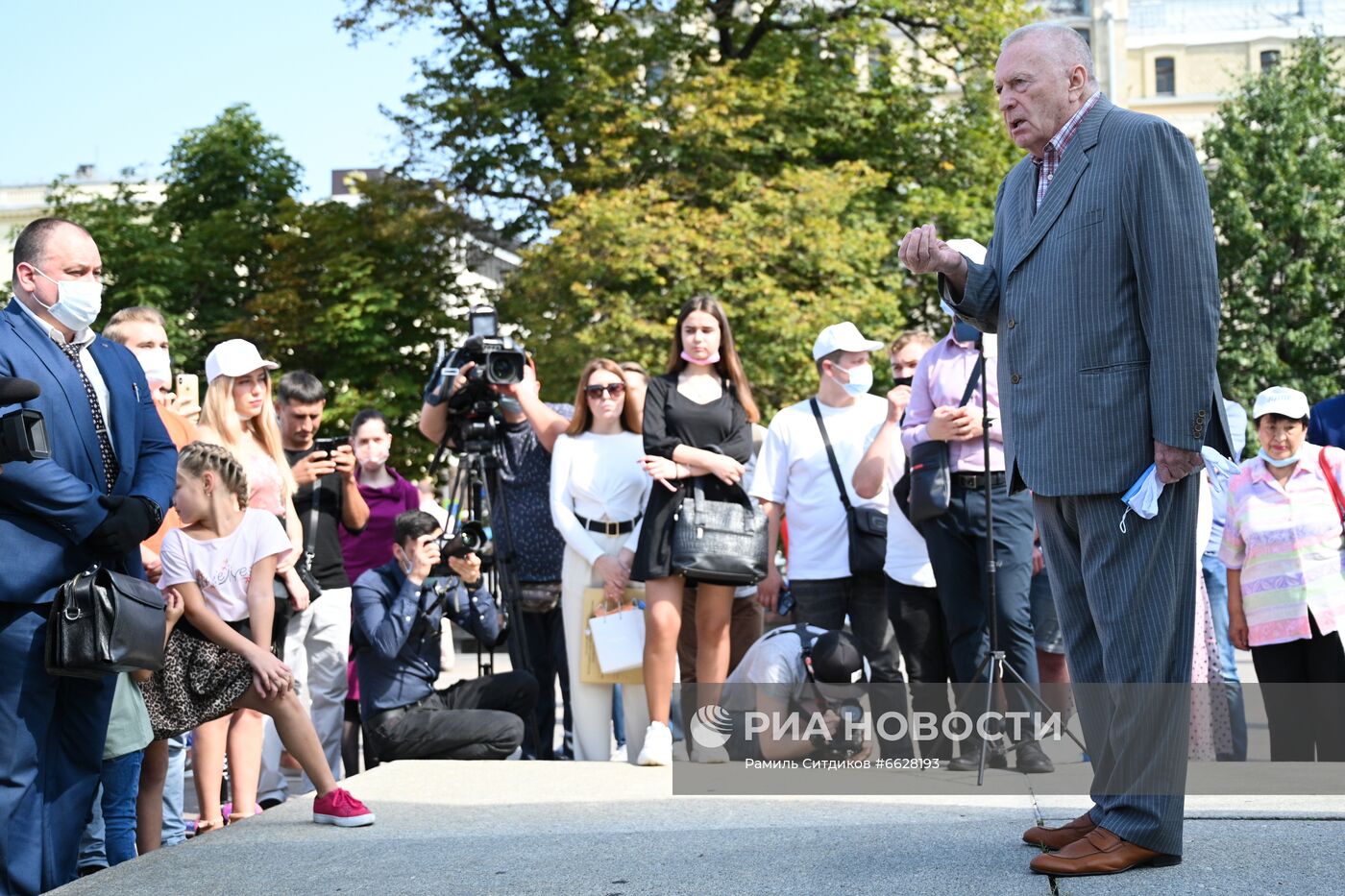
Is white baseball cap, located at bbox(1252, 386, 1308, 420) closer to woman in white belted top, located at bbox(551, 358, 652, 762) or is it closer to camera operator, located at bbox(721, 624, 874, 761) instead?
camera operator, located at bbox(721, 624, 874, 761)

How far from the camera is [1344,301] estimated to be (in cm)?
3164

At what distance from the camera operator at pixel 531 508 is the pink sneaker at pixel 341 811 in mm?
2540

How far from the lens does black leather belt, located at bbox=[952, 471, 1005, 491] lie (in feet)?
20.3

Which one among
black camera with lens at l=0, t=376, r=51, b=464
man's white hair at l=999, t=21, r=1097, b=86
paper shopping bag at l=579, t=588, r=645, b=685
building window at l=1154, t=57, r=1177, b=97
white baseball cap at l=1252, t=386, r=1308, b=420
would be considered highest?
building window at l=1154, t=57, r=1177, b=97

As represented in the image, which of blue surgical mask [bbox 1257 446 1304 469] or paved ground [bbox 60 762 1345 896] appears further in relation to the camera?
blue surgical mask [bbox 1257 446 1304 469]

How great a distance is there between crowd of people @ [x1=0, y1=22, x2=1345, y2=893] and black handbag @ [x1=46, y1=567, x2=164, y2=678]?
127mm

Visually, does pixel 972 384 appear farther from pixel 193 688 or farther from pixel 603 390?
pixel 193 688

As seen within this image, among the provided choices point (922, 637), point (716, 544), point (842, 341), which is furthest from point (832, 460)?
point (922, 637)

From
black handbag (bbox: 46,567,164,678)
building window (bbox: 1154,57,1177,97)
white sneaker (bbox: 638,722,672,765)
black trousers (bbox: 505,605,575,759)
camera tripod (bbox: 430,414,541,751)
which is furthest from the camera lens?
building window (bbox: 1154,57,1177,97)

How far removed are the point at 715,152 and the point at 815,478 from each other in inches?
671

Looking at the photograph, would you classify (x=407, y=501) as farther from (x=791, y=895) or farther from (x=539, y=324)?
(x=539, y=324)

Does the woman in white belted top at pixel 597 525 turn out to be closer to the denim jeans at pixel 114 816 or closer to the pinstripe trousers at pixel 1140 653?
the denim jeans at pixel 114 816

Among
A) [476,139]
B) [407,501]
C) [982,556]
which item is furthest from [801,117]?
[982,556]

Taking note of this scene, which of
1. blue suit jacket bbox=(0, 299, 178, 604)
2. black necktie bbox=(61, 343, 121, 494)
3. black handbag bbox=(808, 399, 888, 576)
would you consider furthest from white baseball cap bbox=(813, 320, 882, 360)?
black necktie bbox=(61, 343, 121, 494)
